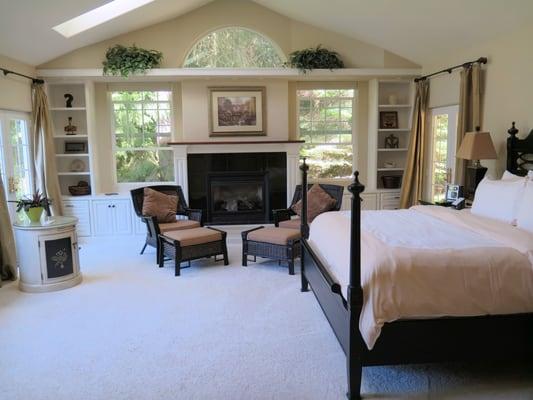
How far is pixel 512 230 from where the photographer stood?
2885 millimetres

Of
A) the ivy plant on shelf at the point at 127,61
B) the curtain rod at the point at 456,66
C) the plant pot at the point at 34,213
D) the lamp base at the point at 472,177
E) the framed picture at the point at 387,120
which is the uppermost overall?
the ivy plant on shelf at the point at 127,61

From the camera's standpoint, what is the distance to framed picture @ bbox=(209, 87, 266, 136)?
6500mm

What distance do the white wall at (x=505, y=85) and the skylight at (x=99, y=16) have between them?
4111 mm

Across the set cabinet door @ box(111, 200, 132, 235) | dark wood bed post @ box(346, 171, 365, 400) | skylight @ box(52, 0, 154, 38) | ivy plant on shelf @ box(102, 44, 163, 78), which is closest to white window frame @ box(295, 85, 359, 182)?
ivy plant on shelf @ box(102, 44, 163, 78)

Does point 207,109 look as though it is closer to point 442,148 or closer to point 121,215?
point 121,215

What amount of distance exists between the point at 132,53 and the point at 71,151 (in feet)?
6.01

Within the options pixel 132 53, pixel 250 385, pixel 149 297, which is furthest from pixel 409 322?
pixel 132 53

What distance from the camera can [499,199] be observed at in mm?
3582

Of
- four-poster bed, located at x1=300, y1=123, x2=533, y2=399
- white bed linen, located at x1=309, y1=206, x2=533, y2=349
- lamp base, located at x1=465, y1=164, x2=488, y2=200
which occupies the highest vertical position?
lamp base, located at x1=465, y1=164, x2=488, y2=200

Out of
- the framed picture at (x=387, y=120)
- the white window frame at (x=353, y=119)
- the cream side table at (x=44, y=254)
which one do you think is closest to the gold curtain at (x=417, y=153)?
the framed picture at (x=387, y=120)

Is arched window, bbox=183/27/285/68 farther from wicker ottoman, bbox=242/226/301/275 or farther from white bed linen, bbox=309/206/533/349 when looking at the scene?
white bed linen, bbox=309/206/533/349

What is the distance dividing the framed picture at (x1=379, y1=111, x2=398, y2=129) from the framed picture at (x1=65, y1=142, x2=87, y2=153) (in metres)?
4.67

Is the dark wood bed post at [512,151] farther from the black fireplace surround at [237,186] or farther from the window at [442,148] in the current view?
the black fireplace surround at [237,186]

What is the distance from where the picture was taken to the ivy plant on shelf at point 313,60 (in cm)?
610
